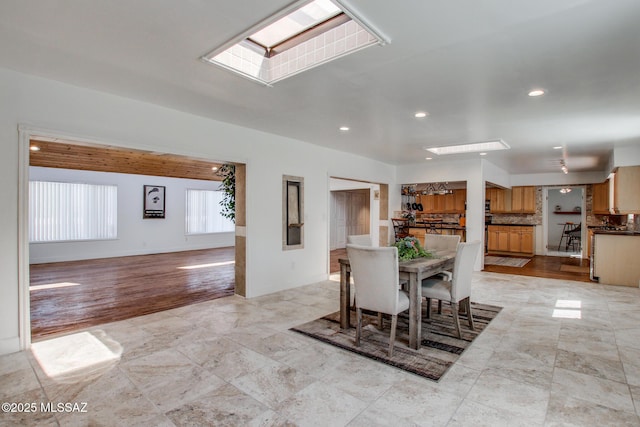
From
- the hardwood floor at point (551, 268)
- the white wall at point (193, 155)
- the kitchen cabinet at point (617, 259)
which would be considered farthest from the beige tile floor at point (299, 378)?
the hardwood floor at point (551, 268)

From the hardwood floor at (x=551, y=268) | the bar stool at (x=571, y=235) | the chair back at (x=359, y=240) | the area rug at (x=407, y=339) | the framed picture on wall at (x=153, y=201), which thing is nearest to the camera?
the area rug at (x=407, y=339)

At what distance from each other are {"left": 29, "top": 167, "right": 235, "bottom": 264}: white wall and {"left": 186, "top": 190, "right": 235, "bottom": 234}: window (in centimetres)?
19

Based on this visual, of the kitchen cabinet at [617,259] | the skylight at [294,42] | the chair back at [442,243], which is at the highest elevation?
the skylight at [294,42]

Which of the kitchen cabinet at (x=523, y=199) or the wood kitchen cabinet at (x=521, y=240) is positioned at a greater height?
the kitchen cabinet at (x=523, y=199)

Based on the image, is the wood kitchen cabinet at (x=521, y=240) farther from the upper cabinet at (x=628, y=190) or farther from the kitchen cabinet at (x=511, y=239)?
the upper cabinet at (x=628, y=190)

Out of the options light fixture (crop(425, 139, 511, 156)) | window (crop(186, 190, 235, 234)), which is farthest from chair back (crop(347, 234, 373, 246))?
window (crop(186, 190, 235, 234))

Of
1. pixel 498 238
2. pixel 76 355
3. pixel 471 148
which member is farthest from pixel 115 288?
pixel 498 238

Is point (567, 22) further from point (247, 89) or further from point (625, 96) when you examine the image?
point (247, 89)

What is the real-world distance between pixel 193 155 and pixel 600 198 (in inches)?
390

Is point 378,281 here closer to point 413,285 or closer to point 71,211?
point 413,285

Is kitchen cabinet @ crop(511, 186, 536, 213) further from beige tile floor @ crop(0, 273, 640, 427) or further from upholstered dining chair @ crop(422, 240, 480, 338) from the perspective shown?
upholstered dining chair @ crop(422, 240, 480, 338)

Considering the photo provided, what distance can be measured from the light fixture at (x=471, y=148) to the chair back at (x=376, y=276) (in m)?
3.53

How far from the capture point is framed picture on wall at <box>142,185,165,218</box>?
9867 mm

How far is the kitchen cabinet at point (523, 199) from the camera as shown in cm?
968
